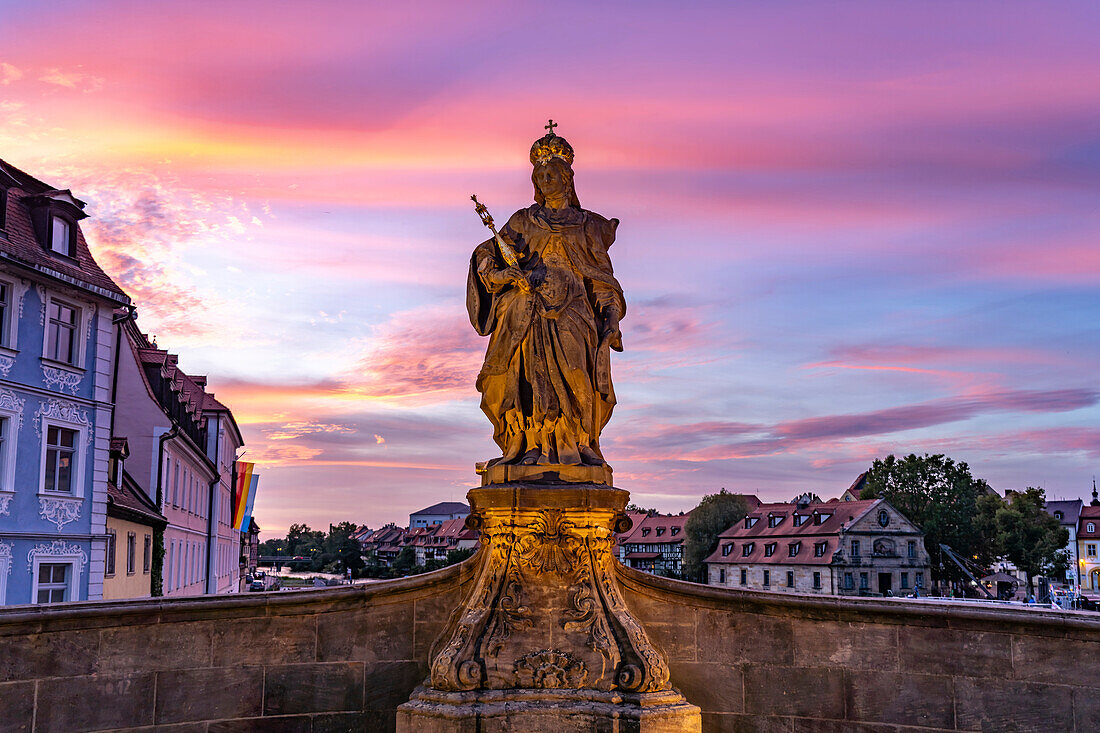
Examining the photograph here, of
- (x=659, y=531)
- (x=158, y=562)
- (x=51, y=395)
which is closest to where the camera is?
(x=51, y=395)

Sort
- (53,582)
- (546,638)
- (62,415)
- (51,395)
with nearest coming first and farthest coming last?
(546,638)
(53,582)
(51,395)
(62,415)

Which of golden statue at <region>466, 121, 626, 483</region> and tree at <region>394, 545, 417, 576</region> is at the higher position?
golden statue at <region>466, 121, 626, 483</region>

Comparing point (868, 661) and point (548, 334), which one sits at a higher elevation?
point (548, 334)

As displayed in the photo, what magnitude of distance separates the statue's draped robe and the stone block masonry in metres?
1.20

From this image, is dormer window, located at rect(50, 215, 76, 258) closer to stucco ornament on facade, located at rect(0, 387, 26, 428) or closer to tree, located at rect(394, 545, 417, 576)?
stucco ornament on facade, located at rect(0, 387, 26, 428)

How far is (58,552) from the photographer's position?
24.7 m

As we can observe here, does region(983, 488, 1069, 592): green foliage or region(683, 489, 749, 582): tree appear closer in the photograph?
region(983, 488, 1069, 592): green foliage

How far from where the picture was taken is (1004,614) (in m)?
7.07

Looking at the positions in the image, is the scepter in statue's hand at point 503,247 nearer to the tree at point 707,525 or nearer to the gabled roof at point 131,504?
the gabled roof at point 131,504

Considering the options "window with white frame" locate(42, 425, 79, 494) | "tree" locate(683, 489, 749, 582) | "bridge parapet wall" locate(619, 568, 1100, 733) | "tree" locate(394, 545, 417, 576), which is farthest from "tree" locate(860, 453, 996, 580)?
"bridge parapet wall" locate(619, 568, 1100, 733)

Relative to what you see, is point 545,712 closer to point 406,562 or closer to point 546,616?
point 546,616

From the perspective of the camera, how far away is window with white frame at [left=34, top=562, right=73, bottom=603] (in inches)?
953

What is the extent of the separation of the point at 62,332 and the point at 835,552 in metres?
70.3

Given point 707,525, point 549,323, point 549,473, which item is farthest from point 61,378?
point 707,525
